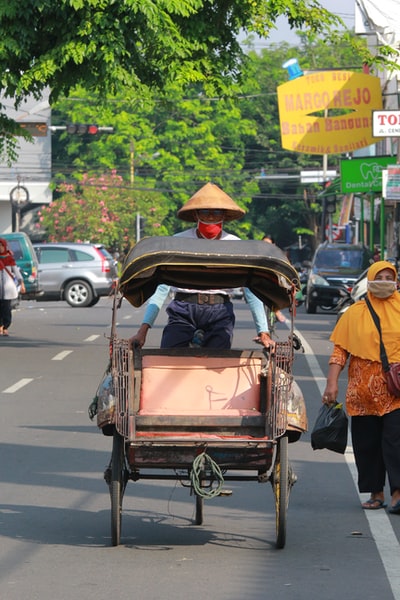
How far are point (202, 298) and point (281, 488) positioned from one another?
64.7 inches

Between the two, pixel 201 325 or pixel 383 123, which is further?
pixel 383 123

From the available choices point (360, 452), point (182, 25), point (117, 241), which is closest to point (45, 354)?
point (182, 25)

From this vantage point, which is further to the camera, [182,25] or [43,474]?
[182,25]

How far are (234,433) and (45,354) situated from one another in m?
14.8

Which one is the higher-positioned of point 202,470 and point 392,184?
point 392,184

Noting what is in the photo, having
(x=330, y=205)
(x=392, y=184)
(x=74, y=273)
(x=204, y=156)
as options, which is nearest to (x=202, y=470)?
(x=392, y=184)

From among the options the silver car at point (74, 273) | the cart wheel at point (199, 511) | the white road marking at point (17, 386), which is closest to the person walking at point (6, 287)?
the white road marking at point (17, 386)

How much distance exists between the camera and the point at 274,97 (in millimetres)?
94688

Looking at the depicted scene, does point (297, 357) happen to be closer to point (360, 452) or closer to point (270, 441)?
point (360, 452)

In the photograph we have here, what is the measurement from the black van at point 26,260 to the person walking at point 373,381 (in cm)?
2846

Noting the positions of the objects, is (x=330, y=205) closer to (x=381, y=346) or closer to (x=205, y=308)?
(x=381, y=346)

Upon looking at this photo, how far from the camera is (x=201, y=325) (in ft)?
29.1

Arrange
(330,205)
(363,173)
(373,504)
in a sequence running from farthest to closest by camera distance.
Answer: (330,205) → (363,173) → (373,504)

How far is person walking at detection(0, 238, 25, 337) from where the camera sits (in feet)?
88.1
